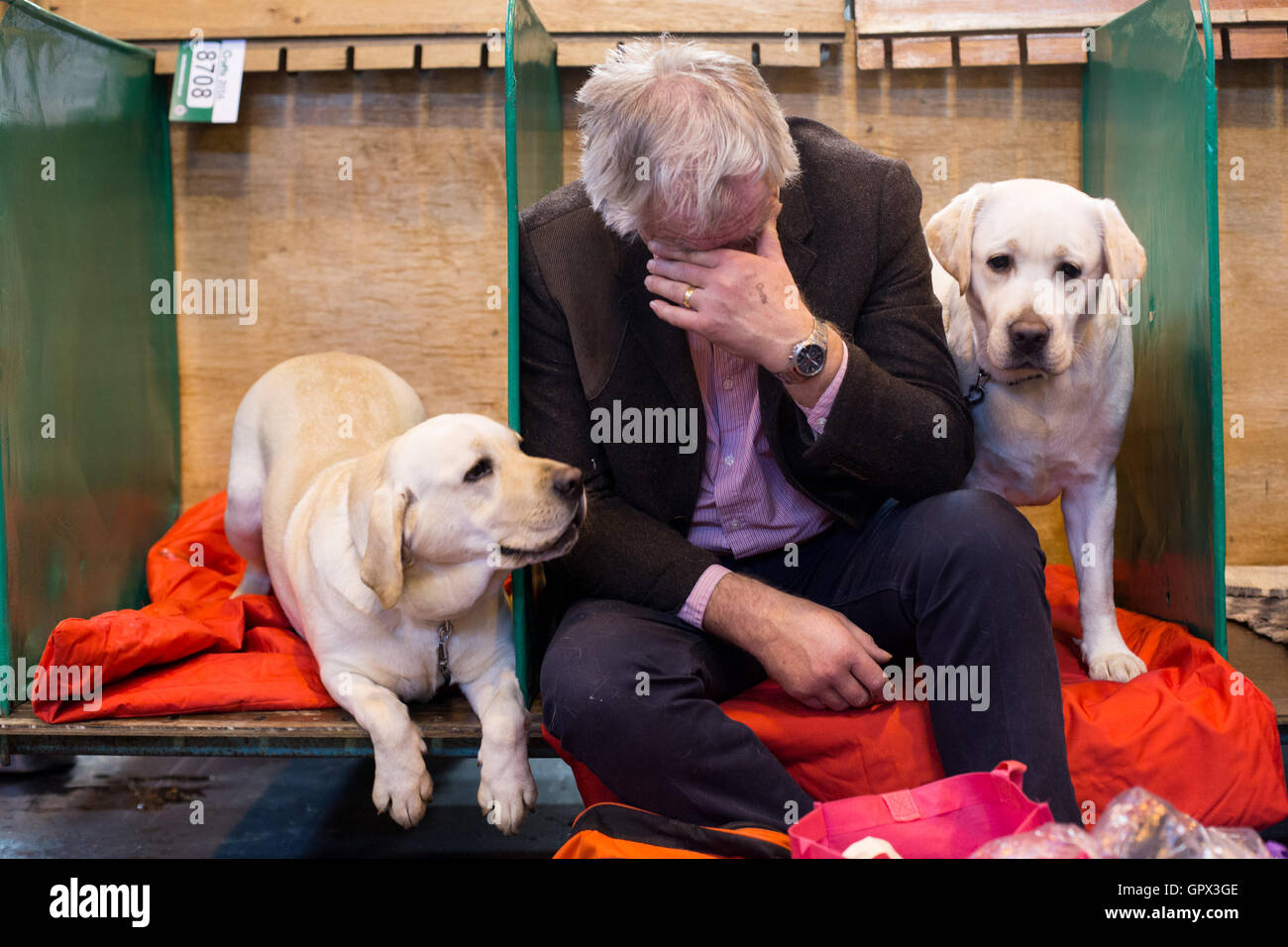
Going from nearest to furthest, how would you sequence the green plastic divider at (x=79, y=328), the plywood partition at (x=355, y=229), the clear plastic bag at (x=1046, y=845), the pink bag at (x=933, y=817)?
the clear plastic bag at (x=1046, y=845) < the pink bag at (x=933, y=817) < the green plastic divider at (x=79, y=328) < the plywood partition at (x=355, y=229)

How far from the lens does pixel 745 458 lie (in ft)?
5.49

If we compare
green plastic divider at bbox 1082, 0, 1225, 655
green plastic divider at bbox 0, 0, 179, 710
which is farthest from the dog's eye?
green plastic divider at bbox 1082, 0, 1225, 655

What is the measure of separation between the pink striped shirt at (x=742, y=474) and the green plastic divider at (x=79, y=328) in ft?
4.16

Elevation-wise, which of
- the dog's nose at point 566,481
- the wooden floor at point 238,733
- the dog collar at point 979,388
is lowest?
the wooden floor at point 238,733

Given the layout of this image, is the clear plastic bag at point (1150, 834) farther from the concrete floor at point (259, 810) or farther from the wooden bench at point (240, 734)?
the wooden bench at point (240, 734)

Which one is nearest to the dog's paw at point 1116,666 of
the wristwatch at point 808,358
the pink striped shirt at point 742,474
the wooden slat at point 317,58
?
the pink striped shirt at point 742,474

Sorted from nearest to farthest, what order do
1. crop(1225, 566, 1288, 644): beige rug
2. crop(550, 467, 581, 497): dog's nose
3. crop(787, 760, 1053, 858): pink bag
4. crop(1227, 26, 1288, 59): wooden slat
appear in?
1. crop(787, 760, 1053, 858): pink bag
2. crop(550, 467, 581, 497): dog's nose
3. crop(1225, 566, 1288, 644): beige rug
4. crop(1227, 26, 1288, 59): wooden slat

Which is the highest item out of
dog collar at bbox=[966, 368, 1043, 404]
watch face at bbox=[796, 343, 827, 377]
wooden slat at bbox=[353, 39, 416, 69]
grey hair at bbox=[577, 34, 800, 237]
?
wooden slat at bbox=[353, 39, 416, 69]

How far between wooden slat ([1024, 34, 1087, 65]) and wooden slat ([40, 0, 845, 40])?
429 millimetres

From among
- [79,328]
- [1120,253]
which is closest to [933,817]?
[1120,253]

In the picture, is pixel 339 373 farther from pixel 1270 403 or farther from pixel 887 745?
pixel 1270 403

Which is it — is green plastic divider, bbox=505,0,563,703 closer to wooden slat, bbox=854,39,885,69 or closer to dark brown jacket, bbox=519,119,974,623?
dark brown jacket, bbox=519,119,974,623

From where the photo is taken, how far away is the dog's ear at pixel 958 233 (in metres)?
1.73

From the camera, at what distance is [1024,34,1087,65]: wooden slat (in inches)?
93.9
